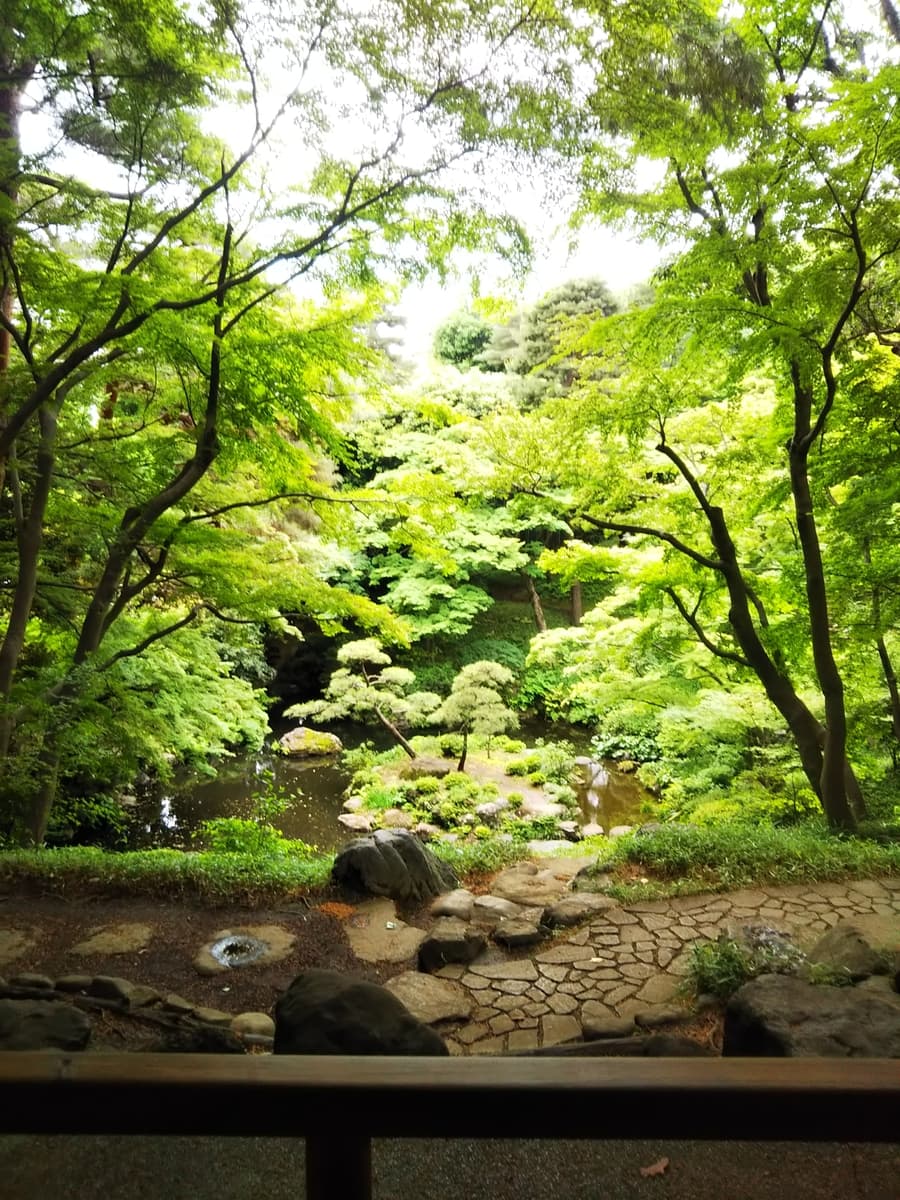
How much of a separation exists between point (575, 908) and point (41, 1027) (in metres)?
3.45

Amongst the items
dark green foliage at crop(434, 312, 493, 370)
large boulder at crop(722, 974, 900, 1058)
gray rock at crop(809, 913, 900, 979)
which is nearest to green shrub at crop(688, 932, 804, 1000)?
gray rock at crop(809, 913, 900, 979)

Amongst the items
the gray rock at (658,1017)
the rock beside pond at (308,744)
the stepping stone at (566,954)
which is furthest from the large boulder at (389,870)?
the rock beside pond at (308,744)

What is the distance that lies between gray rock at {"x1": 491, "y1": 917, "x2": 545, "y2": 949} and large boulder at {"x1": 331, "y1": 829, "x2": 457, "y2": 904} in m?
0.93

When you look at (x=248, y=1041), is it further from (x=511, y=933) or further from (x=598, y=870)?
(x=598, y=870)

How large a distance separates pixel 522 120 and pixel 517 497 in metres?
3.60

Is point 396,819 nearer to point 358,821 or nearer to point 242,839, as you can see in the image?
point 358,821

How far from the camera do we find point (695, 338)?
507 cm

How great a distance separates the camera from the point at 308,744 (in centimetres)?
1453

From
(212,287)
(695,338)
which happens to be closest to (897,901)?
(695,338)

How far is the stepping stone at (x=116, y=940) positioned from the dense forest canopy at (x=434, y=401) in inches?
55.4

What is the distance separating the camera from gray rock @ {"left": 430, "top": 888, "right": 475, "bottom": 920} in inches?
192

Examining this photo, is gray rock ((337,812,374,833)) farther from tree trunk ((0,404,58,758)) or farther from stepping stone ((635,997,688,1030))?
stepping stone ((635,997,688,1030))

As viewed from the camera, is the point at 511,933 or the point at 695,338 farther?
the point at 695,338

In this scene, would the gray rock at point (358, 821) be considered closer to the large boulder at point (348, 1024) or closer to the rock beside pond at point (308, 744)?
the rock beside pond at point (308, 744)
